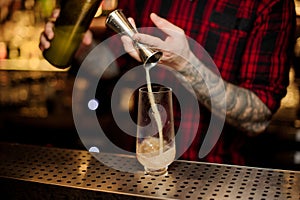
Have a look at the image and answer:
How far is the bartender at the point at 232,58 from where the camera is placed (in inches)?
78.1

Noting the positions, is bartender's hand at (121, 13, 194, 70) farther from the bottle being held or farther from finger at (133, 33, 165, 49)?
the bottle being held

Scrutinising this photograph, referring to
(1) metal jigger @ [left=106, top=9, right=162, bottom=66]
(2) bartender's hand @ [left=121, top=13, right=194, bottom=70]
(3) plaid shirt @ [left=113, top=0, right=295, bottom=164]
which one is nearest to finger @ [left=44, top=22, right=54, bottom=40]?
(2) bartender's hand @ [left=121, top=13, right=194, bottom=70]

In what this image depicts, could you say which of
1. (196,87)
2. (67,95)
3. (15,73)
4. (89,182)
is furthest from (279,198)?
(15,73)

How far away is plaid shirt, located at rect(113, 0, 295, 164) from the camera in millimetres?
2035

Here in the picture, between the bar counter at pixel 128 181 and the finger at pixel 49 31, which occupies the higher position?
the finger at pixel 49 31

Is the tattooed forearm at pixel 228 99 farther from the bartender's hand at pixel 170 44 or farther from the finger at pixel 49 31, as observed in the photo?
the finger at pixel 49 31

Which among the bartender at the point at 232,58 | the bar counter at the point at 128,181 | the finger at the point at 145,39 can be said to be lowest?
the bar counter at the point at 128,181

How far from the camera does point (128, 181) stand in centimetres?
140

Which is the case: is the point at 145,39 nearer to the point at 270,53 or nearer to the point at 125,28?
the point at 125,28

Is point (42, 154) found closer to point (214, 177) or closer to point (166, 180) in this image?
point (166, 180)

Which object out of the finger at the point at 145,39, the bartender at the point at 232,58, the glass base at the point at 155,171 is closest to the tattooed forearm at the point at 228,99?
the bartender at the point at 232,58

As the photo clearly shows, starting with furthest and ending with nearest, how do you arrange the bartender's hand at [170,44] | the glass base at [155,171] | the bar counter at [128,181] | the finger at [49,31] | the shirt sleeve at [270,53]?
1. the shirt sleeve at [270,53]
2. the finger at [49,31]
3. the bartender's hand at [170,44]
4. the glass base at [155,171]
5. the bar counter at [128,181]

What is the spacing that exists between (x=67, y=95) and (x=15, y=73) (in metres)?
0.39

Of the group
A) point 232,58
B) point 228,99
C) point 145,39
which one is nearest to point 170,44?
point 145,39
